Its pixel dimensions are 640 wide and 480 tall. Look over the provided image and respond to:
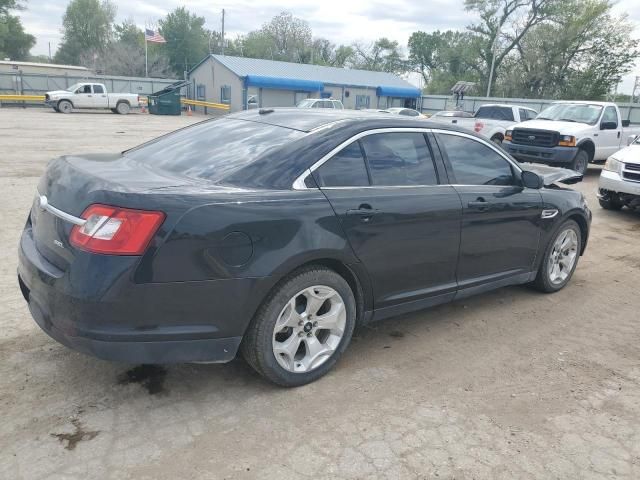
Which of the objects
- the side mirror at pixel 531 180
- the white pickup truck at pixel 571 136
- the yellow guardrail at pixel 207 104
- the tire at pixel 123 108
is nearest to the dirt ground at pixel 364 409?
the side mirror at pixel 531 180

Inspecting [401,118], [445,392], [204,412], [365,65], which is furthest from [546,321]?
[365,65]

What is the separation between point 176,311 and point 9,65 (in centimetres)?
5649

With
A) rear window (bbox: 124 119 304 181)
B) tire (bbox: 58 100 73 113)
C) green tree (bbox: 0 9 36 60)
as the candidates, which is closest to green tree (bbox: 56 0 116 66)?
green tree (bbox: 0 9 36 60)

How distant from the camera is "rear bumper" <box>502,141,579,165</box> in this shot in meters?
11.9

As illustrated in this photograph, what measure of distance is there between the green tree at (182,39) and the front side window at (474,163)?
2904 inches

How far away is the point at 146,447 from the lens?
2.58 meters

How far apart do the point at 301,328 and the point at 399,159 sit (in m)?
1.38

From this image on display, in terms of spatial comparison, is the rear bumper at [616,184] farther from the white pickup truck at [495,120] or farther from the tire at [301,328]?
the tire at [301,328]

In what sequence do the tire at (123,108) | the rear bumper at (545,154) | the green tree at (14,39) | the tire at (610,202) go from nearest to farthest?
the tire at (610,202), the rear bumper at (545,154), the tire at (123,108), the green tree at (14,39)

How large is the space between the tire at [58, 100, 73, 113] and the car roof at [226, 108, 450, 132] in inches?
1236

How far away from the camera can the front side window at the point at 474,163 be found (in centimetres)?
398

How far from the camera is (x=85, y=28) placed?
77625 millimetres

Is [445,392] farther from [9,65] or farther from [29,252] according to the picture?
[9,65]

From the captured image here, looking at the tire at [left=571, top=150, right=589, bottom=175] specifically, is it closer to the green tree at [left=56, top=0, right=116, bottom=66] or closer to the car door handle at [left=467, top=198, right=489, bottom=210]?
the car door handle at [left=467, top=198, right=489, bottom=210]
